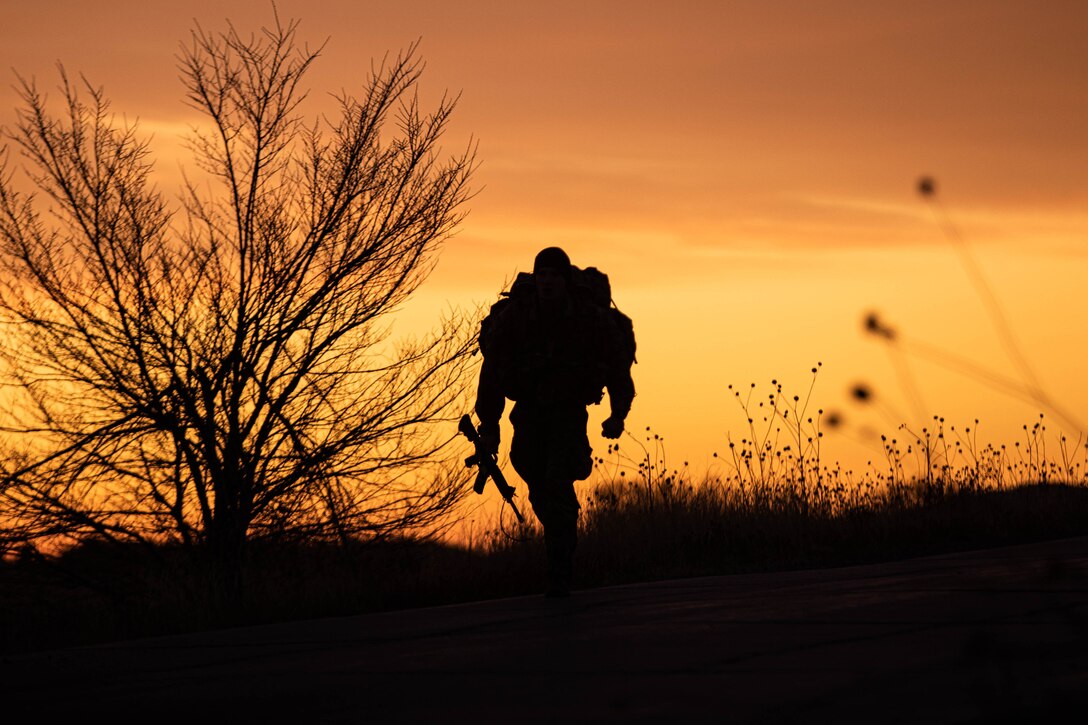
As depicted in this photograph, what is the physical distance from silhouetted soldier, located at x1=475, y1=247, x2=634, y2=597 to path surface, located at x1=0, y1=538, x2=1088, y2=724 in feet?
3.14

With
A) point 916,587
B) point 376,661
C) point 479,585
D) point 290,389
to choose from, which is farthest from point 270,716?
point 290,389

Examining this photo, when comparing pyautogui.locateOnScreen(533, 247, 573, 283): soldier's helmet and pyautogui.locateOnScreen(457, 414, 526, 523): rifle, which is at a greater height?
pyautogui.locateOnScreen(533, 247, 573, 283): soldier's helmet

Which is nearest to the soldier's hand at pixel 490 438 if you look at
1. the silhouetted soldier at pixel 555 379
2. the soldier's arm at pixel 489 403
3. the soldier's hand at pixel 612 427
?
the soldier's arm at pixel 489 403

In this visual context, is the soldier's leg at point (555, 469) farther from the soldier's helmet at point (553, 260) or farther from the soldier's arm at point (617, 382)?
the soldier's helmet at point (553, 260)

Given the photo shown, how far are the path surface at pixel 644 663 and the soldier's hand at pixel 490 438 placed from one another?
1.57 metres

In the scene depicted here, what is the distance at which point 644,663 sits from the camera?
4316 millimetres

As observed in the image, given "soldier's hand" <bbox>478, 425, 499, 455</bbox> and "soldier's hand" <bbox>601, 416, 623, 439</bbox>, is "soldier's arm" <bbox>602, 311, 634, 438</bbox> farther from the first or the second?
"soldier's hand" <bbox>478, 425, 499, 455</bbox>

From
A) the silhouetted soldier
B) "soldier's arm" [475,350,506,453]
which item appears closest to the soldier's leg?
the silhouetted soldier

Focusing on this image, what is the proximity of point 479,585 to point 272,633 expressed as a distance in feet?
9.48

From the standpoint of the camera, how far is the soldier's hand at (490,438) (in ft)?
27.8

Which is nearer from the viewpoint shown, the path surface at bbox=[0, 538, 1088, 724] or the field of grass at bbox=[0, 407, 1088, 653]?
the path surface at bbox=[0, 538, 1088, 724]

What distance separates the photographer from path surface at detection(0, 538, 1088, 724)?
132 inches

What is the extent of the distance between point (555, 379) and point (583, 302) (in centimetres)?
50

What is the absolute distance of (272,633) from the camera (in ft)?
21.6
